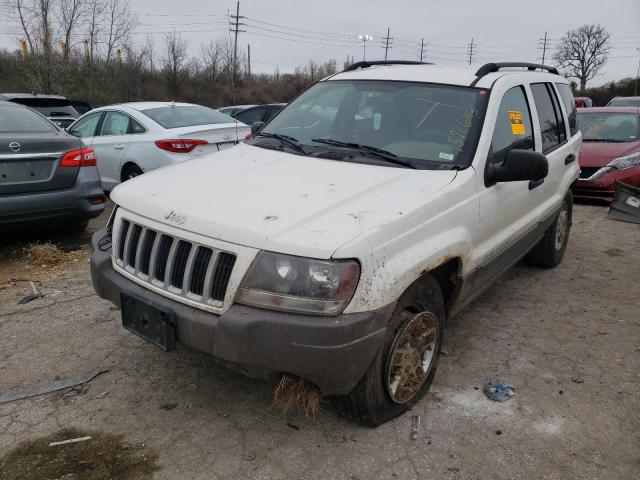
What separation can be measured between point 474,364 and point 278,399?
1.47 m

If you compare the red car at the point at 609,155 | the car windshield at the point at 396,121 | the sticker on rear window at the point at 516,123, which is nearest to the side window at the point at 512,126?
the sticker on rear window at the point at 516,123

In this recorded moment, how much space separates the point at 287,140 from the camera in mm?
3734

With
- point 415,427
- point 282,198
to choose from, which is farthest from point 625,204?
point 282,198

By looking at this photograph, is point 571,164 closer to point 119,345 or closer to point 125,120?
point 119,345

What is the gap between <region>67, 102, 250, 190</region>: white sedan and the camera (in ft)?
23.5

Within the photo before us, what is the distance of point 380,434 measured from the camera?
275 cm

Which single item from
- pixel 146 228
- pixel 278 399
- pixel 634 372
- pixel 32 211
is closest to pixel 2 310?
pixel 32 211

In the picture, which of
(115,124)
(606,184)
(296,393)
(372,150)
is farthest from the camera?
(115,124)

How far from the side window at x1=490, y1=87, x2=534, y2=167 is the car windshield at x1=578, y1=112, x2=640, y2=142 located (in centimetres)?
537

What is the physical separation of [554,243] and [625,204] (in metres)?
3.00

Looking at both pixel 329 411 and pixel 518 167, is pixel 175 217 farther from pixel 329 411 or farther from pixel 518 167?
pixel 518 167

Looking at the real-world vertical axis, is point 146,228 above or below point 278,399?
above

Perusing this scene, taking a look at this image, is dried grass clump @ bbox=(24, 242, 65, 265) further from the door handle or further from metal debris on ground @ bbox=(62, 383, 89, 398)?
the door handle

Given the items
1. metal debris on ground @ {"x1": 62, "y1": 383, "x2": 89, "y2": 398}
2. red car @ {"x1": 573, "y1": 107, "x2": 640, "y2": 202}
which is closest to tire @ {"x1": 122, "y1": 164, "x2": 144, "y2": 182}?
metal debris on ground @ {"x1": 62, "y1": 383, "x2": 89, "y2": 398}
